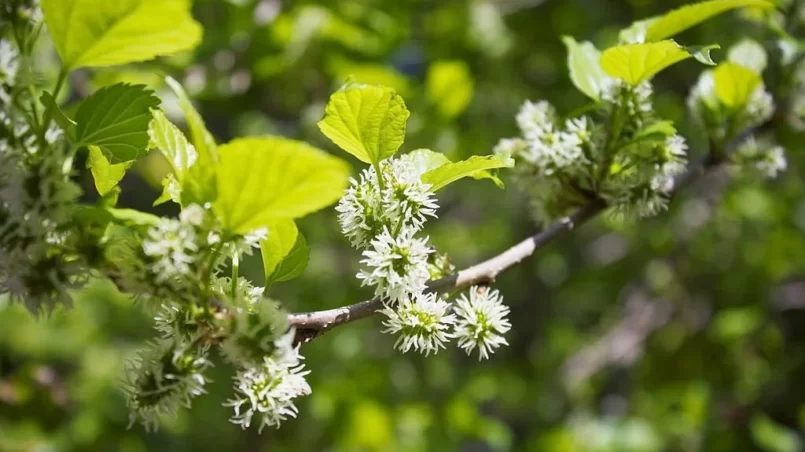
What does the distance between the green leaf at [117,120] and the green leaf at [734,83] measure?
33.2 inches

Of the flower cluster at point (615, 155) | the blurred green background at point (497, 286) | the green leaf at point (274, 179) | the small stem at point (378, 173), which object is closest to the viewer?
the green leaf at point (274, 179)

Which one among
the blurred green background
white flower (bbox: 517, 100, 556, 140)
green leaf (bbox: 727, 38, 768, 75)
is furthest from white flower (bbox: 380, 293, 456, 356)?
the blurred green background

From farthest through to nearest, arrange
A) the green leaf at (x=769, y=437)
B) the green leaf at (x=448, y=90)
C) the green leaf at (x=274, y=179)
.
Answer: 1. the green leaf at (x=769, y=437)
2. the green leaf at (x=448, y=90)
3. the green leaf at (x=274, y=179)

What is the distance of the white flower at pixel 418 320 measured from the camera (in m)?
0.72

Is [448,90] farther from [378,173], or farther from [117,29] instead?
[117,29]

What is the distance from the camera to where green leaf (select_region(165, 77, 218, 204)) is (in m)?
0.55

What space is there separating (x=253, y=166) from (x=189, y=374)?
0.23m

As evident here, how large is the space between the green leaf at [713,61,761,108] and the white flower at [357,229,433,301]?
0.64 meters

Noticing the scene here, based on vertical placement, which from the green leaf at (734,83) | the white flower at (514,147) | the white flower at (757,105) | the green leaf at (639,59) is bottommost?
the white flower at (514,147)

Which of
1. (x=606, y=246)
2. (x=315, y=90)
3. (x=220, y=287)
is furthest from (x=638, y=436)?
(x=220, y=287)

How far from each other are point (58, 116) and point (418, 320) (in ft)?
1.33

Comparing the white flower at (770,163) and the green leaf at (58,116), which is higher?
the green leaf at (58,116)

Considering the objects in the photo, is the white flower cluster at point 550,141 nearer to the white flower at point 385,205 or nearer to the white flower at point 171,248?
the white flower at point 385,205

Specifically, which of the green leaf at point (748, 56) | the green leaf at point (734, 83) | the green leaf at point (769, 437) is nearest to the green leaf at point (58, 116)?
the green leaf at point (734, 83)
